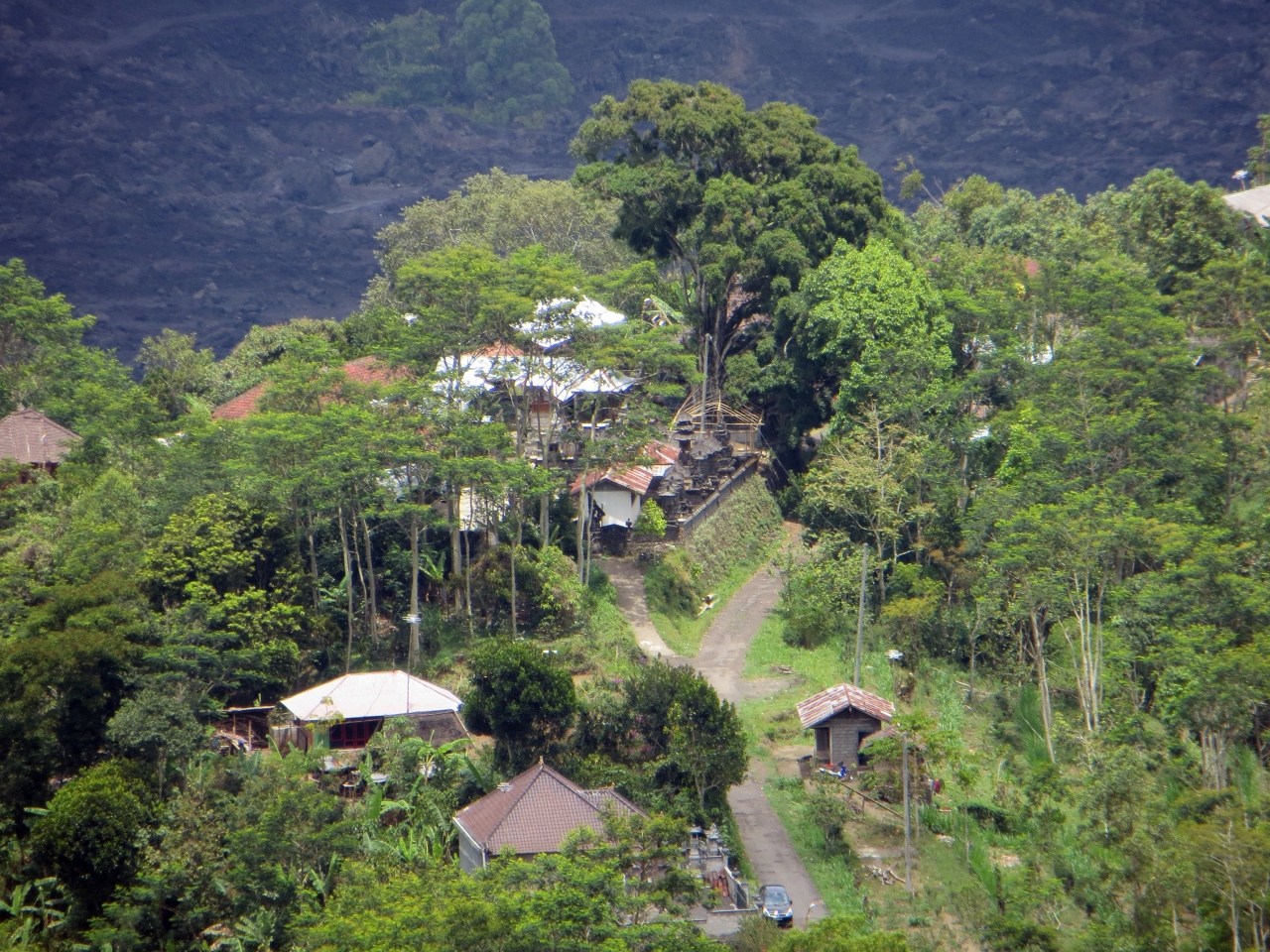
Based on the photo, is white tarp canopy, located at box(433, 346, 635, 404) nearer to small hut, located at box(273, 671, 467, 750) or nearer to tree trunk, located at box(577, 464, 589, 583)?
tree trunk, located at box(577, 464, 589, 583)

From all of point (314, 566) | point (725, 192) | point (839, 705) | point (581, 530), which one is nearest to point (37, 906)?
point (314, 566)

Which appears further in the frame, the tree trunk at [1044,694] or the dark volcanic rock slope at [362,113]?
the dark volcanic rock slope at [362,113]

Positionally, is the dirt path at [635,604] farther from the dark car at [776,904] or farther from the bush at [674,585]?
the dark car at [776,904]

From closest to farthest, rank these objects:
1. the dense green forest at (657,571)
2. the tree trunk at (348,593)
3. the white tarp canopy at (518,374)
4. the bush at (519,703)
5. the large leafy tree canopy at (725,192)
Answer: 1. the dense green forest at (657,571)
2. the bush at (519,703)
3. the tree trunk at (348,593)
4. the white tarp canopy at (518,374)
5. the large leafy tree canopy at (725,192)

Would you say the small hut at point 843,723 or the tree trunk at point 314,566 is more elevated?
the tree trunk at point 314,566

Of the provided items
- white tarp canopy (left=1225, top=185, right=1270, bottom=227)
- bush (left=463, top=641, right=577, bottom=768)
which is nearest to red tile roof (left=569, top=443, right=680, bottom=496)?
bush (left=463, top=641, right=577, bottom=768)

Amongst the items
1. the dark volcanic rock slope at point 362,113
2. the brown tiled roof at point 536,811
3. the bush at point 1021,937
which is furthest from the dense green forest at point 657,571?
the dark volcanic rock slope at point 362,113

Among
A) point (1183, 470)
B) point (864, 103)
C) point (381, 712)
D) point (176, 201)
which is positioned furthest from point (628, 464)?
point (864, 103)
